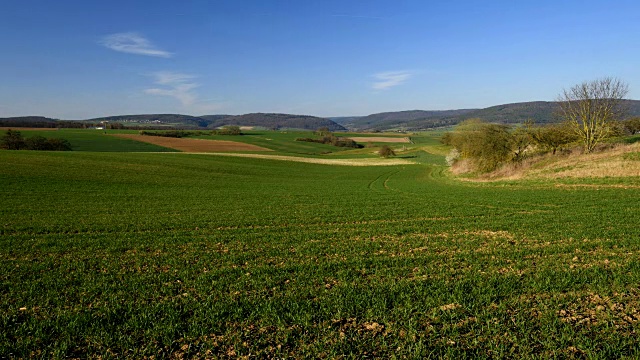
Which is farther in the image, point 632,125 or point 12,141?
point 12,141

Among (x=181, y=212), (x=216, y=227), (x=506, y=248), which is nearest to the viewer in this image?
(x=506, y=248)

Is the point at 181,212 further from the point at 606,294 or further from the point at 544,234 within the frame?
the point at 606,294

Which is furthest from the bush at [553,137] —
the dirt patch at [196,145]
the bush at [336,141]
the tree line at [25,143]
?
the tree line at [25,143]

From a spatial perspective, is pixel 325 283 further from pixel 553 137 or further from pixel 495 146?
pixel 553 137

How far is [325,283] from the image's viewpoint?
424 inches

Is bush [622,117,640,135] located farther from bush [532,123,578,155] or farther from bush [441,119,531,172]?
bush [441,119,531,172]

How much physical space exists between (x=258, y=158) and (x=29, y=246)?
67.0 m

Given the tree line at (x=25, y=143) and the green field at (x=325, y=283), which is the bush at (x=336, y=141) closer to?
the tree line at (x=25, y=143)

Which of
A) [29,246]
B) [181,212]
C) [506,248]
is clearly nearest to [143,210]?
[181,212]

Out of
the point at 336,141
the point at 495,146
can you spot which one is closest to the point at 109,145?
the point at 336,141

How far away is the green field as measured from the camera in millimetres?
7406

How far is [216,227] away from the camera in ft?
64.3

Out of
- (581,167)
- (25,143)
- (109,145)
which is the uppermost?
(25,143)

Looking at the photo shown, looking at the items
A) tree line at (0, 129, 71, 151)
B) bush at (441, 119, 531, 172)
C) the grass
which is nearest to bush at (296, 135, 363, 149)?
the grass
